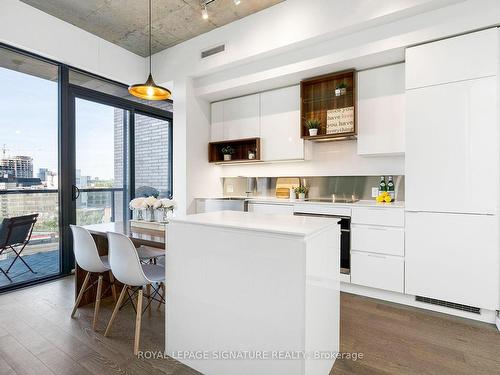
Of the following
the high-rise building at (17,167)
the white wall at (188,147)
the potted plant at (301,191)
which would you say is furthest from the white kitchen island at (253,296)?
the high-rise building at (17,167)

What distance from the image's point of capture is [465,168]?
2529 mm

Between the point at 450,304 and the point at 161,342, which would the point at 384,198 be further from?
the point at 161,342

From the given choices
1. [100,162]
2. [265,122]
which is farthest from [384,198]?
[100,162]

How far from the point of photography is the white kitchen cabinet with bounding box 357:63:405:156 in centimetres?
312

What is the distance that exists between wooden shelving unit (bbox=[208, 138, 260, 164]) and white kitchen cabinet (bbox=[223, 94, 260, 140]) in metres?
0.09

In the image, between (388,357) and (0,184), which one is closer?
(388,357)

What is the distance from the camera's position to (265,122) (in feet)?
13.5

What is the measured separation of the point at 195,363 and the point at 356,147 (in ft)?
9.93

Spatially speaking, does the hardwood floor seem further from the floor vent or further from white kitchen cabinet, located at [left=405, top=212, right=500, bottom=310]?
white kitchen cabinet, located at [left=405, top=212, right=500, bottom=310]

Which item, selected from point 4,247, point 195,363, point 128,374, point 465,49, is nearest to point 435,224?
point 465,49

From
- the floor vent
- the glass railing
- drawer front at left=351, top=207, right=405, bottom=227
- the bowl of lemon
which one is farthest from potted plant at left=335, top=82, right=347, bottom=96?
the glass railing

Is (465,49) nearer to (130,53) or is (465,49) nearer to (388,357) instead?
(388,357)

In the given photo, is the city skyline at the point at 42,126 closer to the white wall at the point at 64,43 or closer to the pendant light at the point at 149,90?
the white wall at the point at 64,43

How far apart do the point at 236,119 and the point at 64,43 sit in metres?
A: 2.40
